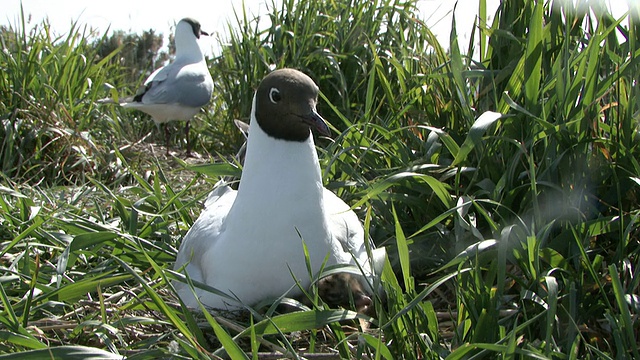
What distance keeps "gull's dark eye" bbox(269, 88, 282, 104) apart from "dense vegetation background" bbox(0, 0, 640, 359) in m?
0.41

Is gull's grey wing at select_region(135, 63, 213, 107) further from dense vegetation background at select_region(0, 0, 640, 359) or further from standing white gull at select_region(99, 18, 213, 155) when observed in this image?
dense vegetation background at select_region(0, 0, 640, 359)

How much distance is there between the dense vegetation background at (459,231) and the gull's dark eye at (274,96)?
0.41 m

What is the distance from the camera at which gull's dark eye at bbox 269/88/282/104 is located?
229 cm

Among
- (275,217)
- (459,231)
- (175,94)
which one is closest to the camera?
(275,217)

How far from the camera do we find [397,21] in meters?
4.65

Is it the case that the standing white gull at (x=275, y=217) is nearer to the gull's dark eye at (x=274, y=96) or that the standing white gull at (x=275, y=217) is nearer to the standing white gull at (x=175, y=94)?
the gull's dark eye at (x=274, y=96)

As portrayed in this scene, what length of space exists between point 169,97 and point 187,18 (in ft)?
6.26

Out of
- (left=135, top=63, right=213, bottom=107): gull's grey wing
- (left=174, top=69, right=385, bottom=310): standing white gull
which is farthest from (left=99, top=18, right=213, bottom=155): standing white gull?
(left=174, top=69, right=385, bottom=310): standing white gull

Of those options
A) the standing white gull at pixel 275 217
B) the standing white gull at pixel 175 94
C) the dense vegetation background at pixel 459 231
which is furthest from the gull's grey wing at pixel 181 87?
the standing white gull at pixel 275 217

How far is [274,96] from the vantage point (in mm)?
2305

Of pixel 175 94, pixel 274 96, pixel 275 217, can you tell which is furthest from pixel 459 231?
pixel 175 94

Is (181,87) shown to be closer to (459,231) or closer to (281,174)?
(281,174)

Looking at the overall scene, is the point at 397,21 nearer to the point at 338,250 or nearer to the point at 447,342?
the point at 338,250

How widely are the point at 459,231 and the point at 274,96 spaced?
0.75 metres
